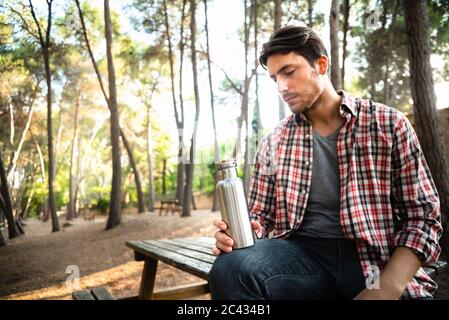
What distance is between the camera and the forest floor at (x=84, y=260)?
2574mm

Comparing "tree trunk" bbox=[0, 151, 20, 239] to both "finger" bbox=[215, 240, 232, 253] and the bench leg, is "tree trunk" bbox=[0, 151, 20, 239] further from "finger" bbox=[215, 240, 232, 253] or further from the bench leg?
"finger" bbox=[215, 240, 232, 253]

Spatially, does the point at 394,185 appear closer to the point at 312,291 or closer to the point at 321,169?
the point at 321,169

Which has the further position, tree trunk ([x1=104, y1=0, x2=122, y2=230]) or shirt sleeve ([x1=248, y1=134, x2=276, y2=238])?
tree trunk ([x1=104, y1=0, x2=122, y2=230])

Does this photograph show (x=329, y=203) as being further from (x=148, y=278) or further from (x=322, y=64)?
(x=148, y=278)

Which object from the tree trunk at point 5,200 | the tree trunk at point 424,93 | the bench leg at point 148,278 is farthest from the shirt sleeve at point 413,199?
the tree trunk at point 5,200

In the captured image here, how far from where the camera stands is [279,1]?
21.0ft

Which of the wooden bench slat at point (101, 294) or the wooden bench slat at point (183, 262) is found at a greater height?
the wooden bench slat at point (183, 262)

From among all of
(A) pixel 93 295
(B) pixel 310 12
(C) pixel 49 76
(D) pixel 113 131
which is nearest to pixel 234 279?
(A) pixel 93 295

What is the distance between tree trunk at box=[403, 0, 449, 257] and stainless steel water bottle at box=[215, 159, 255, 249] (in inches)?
120

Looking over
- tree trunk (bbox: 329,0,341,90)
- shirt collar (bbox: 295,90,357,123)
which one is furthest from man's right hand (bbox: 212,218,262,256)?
tree trunk (bbox: 329,0,341,90)

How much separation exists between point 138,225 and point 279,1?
6150 millimetres

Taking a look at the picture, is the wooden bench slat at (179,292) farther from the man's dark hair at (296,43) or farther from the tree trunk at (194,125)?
the tree trunk at (194,125)

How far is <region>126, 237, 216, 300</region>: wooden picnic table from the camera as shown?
1.77 metres

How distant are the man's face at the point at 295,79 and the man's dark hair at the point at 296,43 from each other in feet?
0.07
